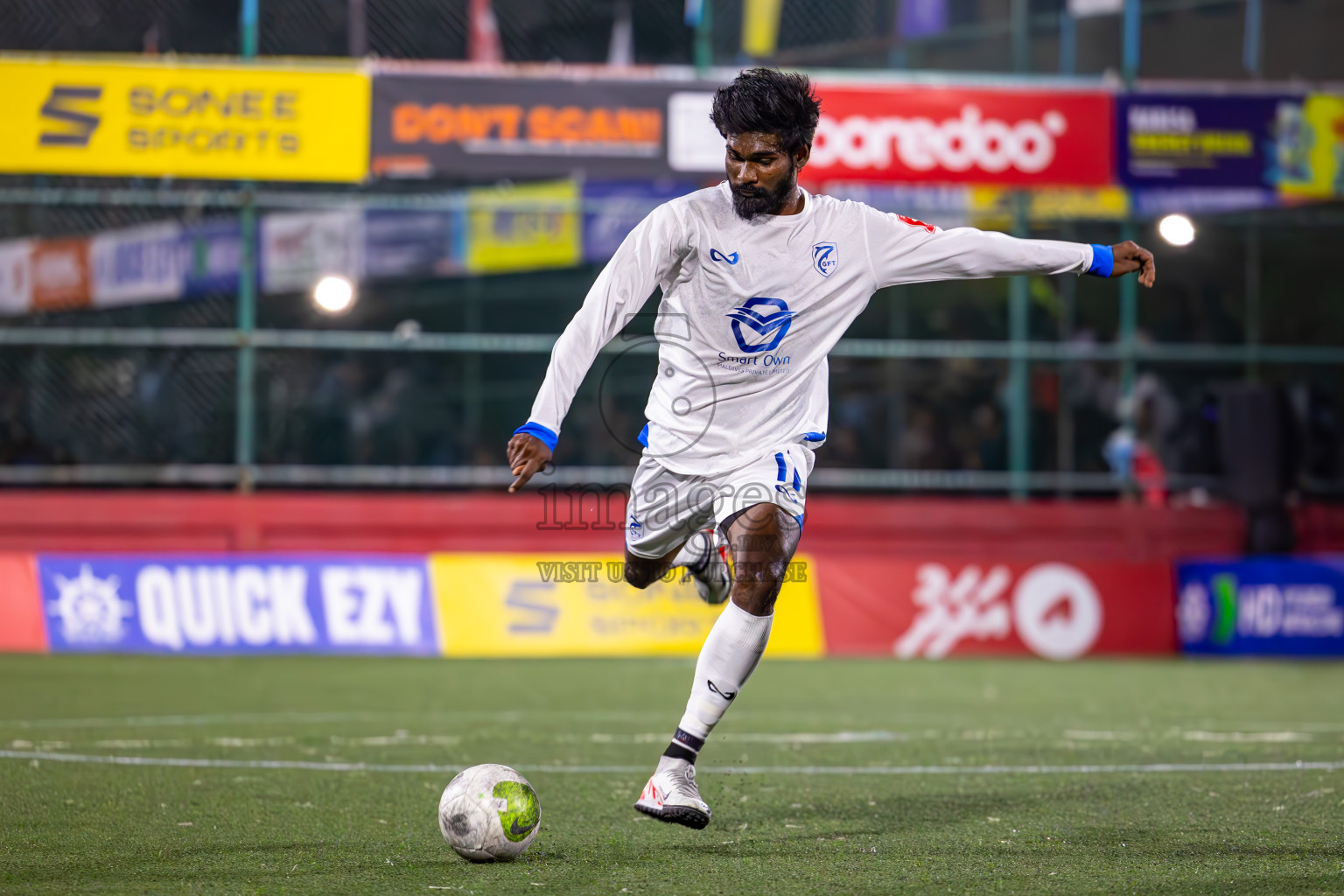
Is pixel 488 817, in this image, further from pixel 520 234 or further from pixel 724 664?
pixel 520 234

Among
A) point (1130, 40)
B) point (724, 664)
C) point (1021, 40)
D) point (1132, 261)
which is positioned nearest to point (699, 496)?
point (724, 664)

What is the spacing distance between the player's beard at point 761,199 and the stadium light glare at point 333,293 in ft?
31.2

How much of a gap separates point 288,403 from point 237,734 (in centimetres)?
730

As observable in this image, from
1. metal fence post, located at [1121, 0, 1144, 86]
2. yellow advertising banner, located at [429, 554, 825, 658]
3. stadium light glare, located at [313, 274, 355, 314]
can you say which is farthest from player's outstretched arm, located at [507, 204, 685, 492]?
metal fence post, located at [1121, 0, 1144, 86]

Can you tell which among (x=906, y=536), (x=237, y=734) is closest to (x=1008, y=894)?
(x=237, y=734)

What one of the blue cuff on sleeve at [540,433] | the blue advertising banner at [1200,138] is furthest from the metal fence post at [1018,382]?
the blue cuff on sleeve at [540,433]

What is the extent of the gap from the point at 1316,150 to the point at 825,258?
35.1ft

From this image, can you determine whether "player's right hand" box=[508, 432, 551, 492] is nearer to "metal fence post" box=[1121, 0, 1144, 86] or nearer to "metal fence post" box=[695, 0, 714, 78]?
"metal fence post" box=[695, 0, 714, 78]

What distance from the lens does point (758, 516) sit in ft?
18.5

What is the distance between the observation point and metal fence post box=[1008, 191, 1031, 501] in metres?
15.6

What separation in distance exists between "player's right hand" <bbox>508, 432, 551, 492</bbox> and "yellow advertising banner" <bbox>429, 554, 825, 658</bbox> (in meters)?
8.08

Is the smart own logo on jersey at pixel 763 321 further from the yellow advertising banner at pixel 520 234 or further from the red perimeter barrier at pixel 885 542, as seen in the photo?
the yellow advertising banner at pixel 520 234

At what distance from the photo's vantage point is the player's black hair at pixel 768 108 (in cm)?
547

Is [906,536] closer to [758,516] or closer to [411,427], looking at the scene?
[411,427]
